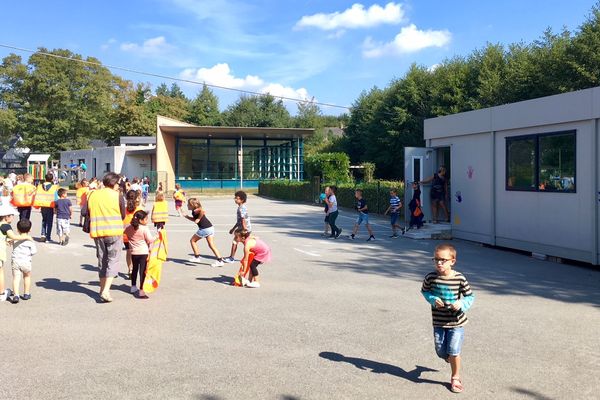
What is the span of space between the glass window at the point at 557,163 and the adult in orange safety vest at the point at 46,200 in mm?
11712

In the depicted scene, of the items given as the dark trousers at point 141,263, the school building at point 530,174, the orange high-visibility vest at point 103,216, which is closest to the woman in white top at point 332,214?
the school building at point 530,174

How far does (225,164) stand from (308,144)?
28.2m

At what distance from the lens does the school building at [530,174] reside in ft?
35.7

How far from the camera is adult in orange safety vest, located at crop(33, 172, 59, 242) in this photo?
1412 cm

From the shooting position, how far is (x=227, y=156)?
168 ft

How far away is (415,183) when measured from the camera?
53.0 ft

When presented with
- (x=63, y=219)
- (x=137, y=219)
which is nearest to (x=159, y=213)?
(x=63, y=219)

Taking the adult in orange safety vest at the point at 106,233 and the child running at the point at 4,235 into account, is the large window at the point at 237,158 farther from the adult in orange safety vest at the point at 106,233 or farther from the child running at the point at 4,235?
the adult in orange safety vest at the point at 106,233

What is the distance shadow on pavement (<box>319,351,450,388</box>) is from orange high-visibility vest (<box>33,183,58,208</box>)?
11032 millimetres

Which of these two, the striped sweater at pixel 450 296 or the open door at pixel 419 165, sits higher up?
the open door at pixel 419 165

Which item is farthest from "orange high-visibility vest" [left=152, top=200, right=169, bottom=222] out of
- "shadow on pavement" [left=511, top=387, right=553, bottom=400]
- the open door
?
"shadow on pavement" [left=511, top=387, right=553, bottom=400]

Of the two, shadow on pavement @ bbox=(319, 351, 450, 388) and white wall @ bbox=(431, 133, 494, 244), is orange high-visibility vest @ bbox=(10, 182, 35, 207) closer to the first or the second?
white wall @ bbox=(431, 133, 494, 244)

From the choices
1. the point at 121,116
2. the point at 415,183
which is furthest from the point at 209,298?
the point at 121,116

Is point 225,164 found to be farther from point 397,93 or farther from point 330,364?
point 330,364
